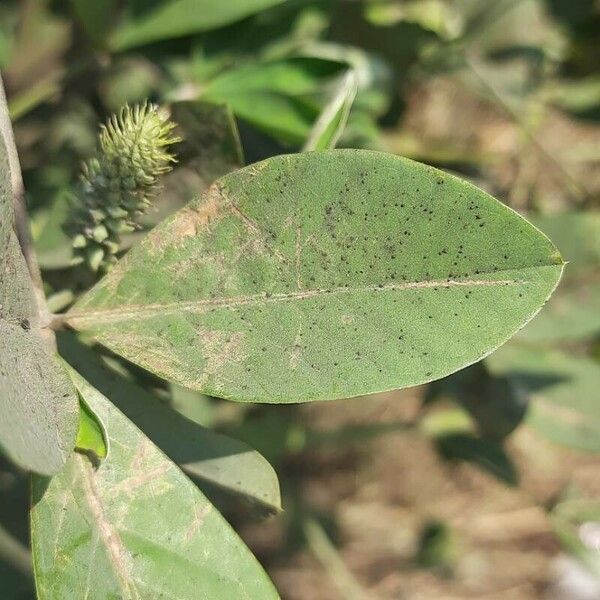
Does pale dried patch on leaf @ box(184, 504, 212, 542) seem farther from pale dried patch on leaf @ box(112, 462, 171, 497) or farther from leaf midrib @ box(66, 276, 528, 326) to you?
leaf midrib @ box(66, 276, 528, 326)

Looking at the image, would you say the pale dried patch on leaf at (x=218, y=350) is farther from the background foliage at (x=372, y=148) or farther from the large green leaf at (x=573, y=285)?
the large green leaf at (x=573, y=285)

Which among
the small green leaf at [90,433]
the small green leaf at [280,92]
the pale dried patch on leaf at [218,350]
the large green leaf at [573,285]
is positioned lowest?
the large green leaf at [573,285]

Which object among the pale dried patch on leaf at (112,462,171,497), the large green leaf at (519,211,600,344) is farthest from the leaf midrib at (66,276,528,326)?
the large green leaf at (519,211,600,344)

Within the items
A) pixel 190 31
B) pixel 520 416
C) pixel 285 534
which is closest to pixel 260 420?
pixel 285 534

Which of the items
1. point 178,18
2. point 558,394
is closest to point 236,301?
point 178,18

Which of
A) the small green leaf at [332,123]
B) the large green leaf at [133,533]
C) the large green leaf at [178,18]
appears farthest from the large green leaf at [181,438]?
the large green leaf at [178,18]

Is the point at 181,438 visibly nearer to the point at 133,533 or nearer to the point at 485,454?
the point at 133,533
